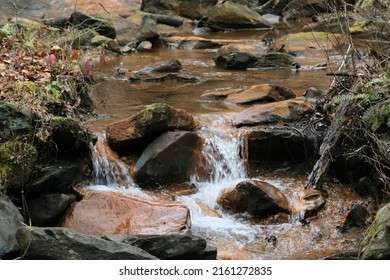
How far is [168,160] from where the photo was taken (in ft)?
21.3

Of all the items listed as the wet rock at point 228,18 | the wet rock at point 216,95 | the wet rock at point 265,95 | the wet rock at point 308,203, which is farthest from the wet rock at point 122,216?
the wet rock at point 228,18

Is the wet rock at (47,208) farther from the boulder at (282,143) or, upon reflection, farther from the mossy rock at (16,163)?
the boulder at (282,143)

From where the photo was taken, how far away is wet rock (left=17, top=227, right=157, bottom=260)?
12.2 feet

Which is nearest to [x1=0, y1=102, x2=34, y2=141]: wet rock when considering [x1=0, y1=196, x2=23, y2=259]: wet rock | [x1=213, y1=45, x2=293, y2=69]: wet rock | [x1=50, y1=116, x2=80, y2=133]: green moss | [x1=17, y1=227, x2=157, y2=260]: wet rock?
[x1=50, y1=116, x2=80, y2=133]: green moss

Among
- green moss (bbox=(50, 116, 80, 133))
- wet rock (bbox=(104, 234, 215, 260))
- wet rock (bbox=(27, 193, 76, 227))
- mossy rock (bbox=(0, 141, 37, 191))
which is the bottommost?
wet rock (bbox=(27, 193, 76, 227))

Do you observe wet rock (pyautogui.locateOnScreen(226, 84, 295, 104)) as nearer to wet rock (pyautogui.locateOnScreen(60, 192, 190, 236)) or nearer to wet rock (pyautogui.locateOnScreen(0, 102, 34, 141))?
wet rock (pyautogui.locateOnScreen(60, 192, 190, 236))

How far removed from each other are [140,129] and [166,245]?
2498 mm

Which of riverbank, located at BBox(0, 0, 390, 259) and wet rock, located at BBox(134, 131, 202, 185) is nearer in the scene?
riverbank, located at BBox(0, 0, 390, 259)

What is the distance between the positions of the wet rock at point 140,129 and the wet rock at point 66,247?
2.81 m

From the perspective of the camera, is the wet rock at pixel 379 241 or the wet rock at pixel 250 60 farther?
the wet rock at pixel 250 60

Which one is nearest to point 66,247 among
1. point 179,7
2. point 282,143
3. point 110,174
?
point 110,174

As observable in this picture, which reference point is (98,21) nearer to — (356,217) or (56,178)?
(56,178)

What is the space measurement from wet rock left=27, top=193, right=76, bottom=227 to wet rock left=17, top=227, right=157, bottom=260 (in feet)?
4.72

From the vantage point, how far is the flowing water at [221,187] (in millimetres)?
5309
